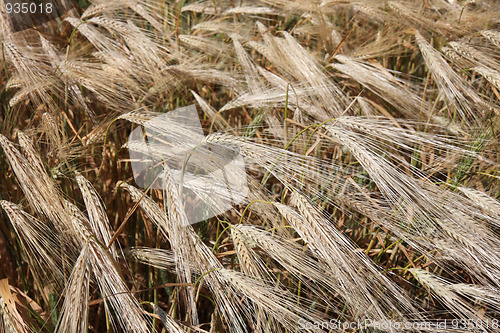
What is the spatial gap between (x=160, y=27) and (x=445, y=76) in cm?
118

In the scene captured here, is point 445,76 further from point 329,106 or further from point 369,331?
point 369,331

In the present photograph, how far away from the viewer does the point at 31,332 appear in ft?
3.36

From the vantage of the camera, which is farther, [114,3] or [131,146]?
[114,3]

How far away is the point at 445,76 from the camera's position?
1.50 m

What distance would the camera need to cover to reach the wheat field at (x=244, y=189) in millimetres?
1021

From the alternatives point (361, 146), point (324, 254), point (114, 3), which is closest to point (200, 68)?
point (114, 3)

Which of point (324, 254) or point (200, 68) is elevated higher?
point (200, 68)

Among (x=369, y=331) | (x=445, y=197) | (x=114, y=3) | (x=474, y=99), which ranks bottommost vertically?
(x=369, y=331)

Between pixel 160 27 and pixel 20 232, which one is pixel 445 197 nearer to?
pixel 20 232

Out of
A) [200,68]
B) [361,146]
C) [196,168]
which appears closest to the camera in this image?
[361,146]

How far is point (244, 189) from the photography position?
1.22 m

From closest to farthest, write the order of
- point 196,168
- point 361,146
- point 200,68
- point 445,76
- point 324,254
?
point 324,254
point 361,146
point 196,168
point 445,76
point 200,68

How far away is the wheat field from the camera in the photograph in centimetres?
102

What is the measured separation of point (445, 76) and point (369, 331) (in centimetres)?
97
